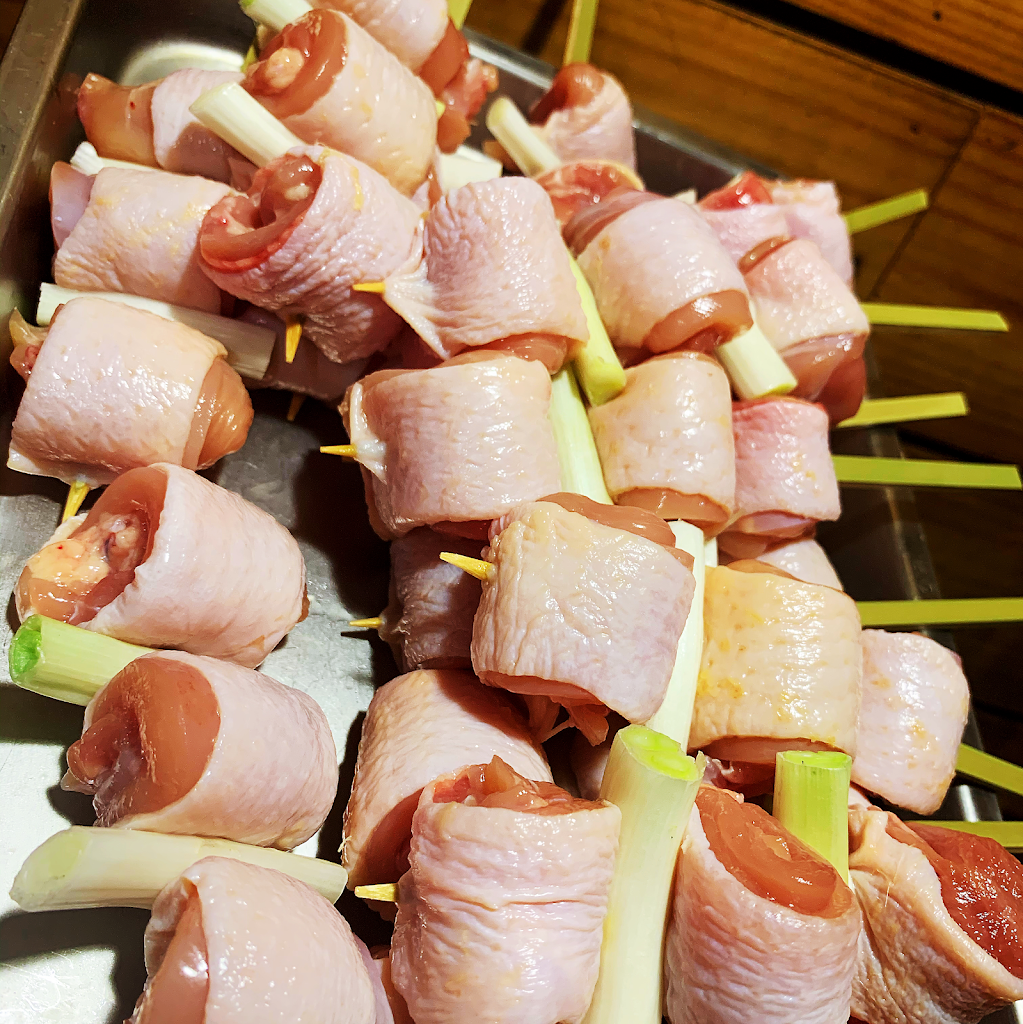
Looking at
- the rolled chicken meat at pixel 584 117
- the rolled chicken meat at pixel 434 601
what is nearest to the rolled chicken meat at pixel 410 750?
the rolled chicken meat at pixel 434 601

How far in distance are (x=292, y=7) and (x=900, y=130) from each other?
2.85 metres

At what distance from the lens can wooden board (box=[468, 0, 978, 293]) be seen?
3.60 meters

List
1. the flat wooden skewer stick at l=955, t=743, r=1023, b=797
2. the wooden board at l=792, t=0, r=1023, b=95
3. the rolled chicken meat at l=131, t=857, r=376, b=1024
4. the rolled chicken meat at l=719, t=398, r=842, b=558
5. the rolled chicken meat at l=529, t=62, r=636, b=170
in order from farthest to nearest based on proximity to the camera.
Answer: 1. the wooden board at l=792, t=0, r=1023, b=95
2. the rolled chicken meat at l=529, t=62, r=636, b=170
3. the flat wooden skewer stick at l=955, t=743, r=1023, b=797
4. the rolled chicken meat at l=719, t=398, r=842, b=558
5. the rolled chicken meat at l=131, t=857, r=376, b=1024

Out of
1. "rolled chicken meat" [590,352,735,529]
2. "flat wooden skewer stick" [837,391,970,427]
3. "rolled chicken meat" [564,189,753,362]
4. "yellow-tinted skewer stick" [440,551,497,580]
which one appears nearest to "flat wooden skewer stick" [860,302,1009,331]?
"flat wooden skewer stick" [837,391,970,427]

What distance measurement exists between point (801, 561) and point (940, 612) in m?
0.52

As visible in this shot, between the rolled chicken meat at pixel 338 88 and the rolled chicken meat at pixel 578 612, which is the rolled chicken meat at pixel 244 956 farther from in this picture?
the rolled chicken meat at pixel 338 88

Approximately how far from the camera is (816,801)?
1.73 metres

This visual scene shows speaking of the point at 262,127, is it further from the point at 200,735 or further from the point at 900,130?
the point at 900,130

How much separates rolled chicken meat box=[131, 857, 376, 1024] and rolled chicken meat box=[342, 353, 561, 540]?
2.59ft

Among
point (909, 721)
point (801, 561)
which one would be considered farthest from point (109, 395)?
point (909, 721)

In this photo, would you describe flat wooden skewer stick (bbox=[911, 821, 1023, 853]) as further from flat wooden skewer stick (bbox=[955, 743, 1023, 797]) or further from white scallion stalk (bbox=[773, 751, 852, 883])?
white scallion stalk (bbox=[773, 751, 852, 883])

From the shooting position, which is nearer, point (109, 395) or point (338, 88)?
point (109, 395)

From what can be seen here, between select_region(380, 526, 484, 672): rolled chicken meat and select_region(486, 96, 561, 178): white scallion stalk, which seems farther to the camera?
select_region(486, 96, 561, 178): white scallion stalk

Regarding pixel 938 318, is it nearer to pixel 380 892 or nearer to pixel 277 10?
pixel 277 10
